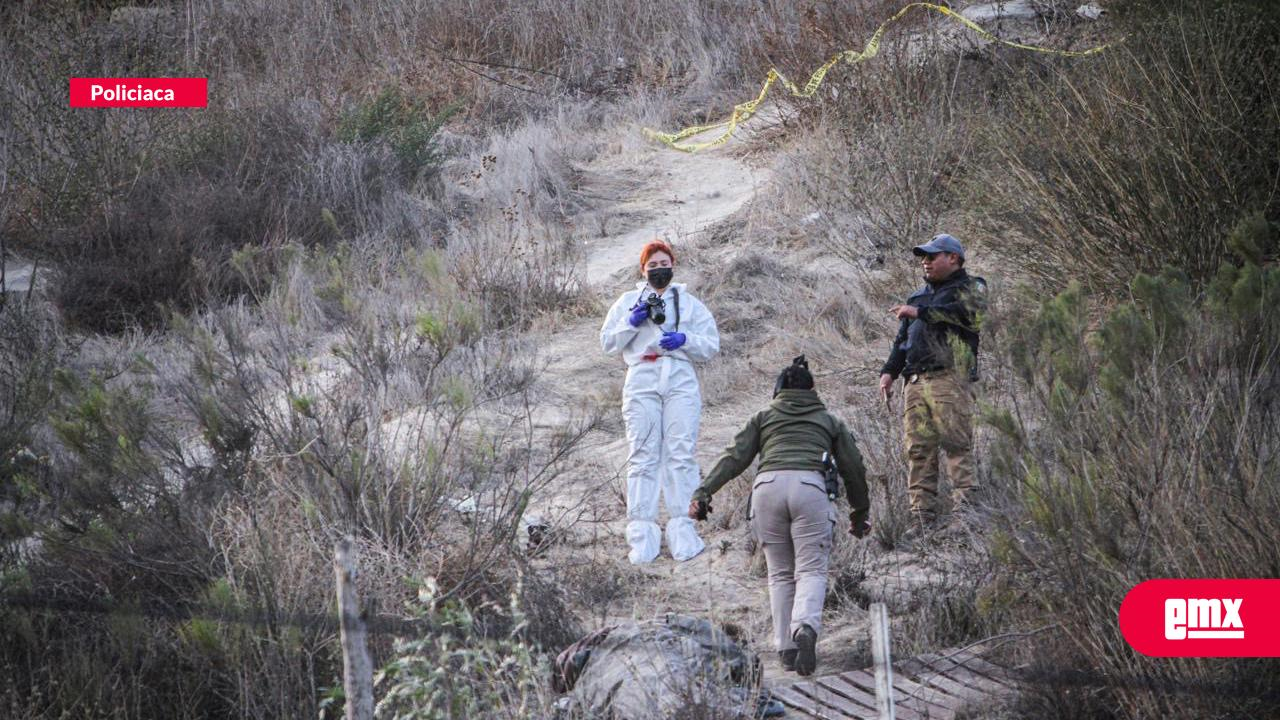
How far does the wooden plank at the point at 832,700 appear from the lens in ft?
15.7

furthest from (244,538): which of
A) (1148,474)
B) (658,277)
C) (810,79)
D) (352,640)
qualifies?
(810,79)

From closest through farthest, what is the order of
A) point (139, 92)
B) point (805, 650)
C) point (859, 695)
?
1. point (859, 695)
2. point (805, 650)
3. point (139, 92)

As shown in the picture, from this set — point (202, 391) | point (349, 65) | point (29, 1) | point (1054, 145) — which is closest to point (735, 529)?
point (202, 391)

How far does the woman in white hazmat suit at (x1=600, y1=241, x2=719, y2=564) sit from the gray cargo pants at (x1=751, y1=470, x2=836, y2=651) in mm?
1432

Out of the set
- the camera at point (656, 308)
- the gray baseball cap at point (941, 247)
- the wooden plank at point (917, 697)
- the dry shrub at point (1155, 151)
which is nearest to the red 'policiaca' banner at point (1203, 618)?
the wooden plank at point (917, 697)

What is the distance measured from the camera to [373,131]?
14539 mm

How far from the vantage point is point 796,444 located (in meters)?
5.44

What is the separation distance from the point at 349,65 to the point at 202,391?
11640mm

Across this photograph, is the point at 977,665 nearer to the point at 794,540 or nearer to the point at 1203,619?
the point at 794,540

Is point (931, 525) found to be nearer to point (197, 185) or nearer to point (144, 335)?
point (144, 335)

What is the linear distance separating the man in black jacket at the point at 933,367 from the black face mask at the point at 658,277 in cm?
121

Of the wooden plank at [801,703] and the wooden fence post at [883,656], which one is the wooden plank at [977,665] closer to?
the wooden plank at [801,703]

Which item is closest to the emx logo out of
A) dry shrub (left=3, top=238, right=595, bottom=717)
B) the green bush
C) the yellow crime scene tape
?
dry shrub (left=3, top=238, right=595, bottom=717)

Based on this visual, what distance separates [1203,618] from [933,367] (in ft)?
7.84
